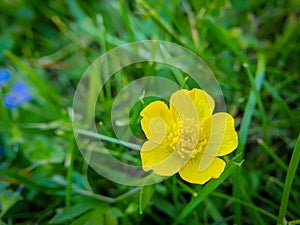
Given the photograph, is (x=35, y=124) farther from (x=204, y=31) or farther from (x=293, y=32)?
(x=293, y=32)

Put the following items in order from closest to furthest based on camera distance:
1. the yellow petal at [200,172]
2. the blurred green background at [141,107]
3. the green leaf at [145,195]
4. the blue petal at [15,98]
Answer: the yellow petal at [200,172]
the green leaf at [145,195]
the blurred green background at [141,107]
the blue petal at [15,98]

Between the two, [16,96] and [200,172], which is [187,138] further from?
[16,96]

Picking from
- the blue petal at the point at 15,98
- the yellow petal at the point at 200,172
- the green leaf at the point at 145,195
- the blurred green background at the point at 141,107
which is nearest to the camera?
the yellow petal at the point at 200,172

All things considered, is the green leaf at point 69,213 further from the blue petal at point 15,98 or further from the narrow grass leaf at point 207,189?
the blue petal at point 15,98

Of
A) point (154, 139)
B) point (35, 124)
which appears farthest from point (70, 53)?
point (154, 139)

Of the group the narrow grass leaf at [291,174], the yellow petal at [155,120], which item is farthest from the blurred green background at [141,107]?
the yellow petal at [155,120]

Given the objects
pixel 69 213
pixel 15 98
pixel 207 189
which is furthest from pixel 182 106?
pixel 15 98
